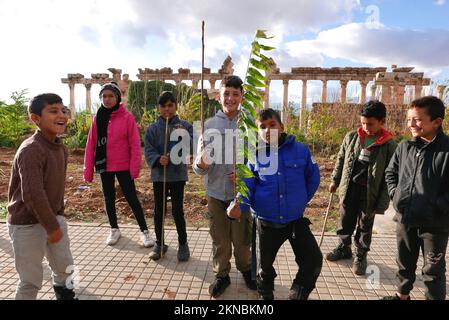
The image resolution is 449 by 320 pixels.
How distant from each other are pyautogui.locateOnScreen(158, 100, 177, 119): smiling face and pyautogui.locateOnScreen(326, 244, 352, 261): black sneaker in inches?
97.7

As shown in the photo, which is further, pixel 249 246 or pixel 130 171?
pixel 130 171

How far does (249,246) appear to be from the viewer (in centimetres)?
313

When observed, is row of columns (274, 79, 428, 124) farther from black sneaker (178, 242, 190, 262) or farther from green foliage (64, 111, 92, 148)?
black sneaker (178, 242, 190, 262)

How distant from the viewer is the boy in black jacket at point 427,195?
2582mm

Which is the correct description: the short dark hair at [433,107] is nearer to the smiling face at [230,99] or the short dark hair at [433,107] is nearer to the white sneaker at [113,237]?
the smiling face at [230,99]

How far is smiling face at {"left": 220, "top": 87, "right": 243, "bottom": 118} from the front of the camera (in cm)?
281

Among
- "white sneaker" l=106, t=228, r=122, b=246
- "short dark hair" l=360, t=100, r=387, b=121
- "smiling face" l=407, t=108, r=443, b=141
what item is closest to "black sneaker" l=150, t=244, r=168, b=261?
"white sneaker" l=106, t=228, r=122, b=246

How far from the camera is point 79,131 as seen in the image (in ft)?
39.3

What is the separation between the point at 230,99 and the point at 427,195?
5.80 feet

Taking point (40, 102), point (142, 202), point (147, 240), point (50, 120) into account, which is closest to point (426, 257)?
point (147, 240)

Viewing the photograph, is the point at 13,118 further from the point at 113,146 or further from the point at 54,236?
the point at 54,236
